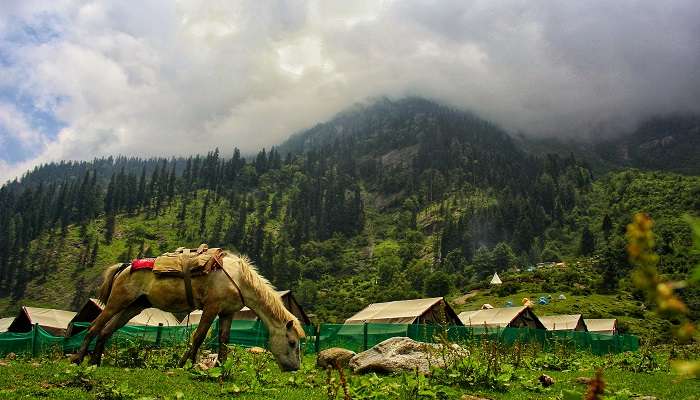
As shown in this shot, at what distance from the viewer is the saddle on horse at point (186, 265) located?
12812 mm

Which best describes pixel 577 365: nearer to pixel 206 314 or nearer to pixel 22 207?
pixel 206 314

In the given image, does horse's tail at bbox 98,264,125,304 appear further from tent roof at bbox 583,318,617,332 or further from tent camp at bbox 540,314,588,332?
tent roof at bbox 583,318,617,332

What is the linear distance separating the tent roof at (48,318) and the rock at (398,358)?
108 feet

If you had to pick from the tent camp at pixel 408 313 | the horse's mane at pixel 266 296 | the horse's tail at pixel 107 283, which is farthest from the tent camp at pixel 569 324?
the horse's tail at pixel 107 283

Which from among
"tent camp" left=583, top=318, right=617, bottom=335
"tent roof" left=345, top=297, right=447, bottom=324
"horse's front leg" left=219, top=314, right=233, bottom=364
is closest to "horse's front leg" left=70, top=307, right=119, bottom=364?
"horse's front leg" left=219, top=314, right=233, bottom=364

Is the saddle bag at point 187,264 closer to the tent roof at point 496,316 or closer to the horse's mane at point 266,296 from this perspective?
the horse's mane at point 266,296

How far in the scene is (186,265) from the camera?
42.3 feet

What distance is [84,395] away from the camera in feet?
28.9

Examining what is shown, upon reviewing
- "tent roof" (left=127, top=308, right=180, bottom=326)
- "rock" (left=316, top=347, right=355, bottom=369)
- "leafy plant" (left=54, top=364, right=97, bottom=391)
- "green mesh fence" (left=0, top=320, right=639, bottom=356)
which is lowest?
"tent roof" (left=127, top=308, right=180, bottom=326)

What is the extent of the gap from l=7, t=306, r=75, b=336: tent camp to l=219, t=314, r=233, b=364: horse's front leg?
31.3 m

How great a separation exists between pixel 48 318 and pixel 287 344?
34.7 metres

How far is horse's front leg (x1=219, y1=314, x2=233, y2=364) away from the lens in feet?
40.8

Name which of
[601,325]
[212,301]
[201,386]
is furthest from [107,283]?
[601,325]

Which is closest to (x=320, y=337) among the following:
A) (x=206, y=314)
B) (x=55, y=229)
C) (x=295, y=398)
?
(x=206, y=314)
